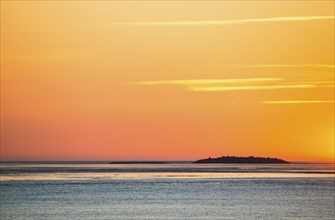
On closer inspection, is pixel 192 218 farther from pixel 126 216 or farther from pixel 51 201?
pixel 51 201

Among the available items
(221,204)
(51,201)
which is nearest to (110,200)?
(51,201)

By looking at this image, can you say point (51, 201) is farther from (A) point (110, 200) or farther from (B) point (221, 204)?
(B) point (221, 204)

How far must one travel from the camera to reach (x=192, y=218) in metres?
52.0

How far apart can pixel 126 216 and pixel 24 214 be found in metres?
7.12

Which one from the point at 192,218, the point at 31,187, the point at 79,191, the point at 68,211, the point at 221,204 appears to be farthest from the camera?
the point at 31,187

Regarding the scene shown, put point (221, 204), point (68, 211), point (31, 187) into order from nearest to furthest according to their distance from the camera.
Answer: point (68, 211) → point (221, 204) → point (31, 187)

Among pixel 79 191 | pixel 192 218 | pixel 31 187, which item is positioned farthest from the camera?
pixel 31 187

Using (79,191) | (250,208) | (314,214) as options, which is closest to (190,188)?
(79,191)

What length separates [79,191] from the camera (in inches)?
3105

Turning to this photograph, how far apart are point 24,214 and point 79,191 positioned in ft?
81.4

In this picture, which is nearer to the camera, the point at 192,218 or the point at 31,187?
the point at 192,218

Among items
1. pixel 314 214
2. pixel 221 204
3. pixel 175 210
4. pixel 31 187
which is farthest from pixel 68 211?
pixel 31 187

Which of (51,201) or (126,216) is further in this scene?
(51,201)

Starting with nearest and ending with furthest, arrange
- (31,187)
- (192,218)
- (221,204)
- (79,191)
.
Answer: (192,218)
(221,204)
(79,191)
(31,187)
